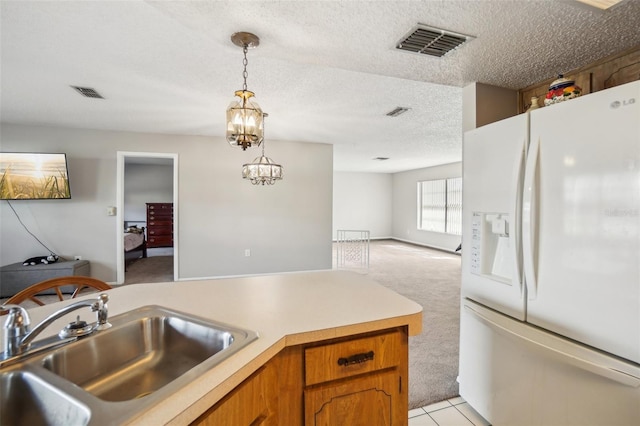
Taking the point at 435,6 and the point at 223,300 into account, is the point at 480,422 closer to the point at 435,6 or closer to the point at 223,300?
the point at 223,300

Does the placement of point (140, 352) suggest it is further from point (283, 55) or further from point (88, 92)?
point (88, 92)

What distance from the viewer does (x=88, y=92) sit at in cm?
292

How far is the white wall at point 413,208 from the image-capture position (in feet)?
24.5

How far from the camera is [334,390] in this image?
1.02m

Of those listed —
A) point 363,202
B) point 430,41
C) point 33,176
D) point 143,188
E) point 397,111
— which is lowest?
point 363,202

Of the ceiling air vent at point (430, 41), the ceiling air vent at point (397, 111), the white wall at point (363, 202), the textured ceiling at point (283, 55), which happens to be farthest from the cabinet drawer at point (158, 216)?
the ceiling air vent at point (430, 41)

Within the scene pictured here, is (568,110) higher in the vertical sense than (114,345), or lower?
higher

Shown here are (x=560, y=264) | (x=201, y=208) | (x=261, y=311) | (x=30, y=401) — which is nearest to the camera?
(x=30, y=401)

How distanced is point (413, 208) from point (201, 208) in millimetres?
6387

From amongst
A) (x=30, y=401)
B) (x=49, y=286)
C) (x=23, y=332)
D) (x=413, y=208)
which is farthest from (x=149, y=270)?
(x=413, y=208)

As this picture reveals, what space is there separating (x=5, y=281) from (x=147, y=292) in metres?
4.15

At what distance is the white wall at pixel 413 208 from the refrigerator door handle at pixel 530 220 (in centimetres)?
624

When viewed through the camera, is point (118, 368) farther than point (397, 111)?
No

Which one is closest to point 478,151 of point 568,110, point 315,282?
point 568,110
